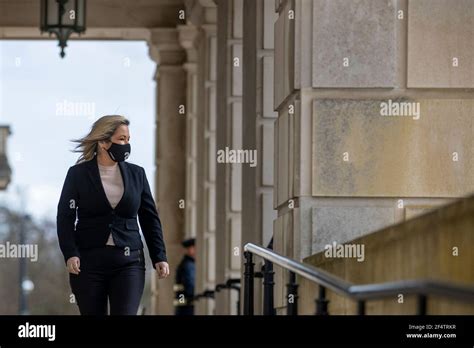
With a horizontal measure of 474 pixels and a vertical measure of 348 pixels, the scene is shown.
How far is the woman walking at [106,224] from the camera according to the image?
1062 centimetres

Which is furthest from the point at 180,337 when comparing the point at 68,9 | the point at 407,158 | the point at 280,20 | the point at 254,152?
the point at 68,9

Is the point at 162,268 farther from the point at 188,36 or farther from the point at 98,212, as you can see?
the point at 188,36

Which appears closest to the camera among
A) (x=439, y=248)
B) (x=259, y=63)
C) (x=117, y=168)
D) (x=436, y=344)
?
(x=439, y=248)

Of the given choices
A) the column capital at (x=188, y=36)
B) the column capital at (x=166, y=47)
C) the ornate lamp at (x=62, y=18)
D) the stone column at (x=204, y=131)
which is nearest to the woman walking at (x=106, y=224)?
the ornate lamp at (x=62, y=18)

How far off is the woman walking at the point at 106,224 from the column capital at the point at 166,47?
45.8 ft

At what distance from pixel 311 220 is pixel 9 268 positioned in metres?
32.1

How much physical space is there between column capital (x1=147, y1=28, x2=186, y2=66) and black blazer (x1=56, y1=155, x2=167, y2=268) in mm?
14085

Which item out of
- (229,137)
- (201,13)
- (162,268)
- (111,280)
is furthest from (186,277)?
(111,280)

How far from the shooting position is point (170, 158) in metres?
27.0

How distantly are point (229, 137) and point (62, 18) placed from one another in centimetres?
344

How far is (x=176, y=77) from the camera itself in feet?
87.1

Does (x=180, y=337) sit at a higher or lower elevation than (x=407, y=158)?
lower

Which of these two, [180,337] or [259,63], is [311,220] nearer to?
[180,337]

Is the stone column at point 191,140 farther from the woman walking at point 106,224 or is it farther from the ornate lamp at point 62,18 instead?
the woman walking at point 106,224
